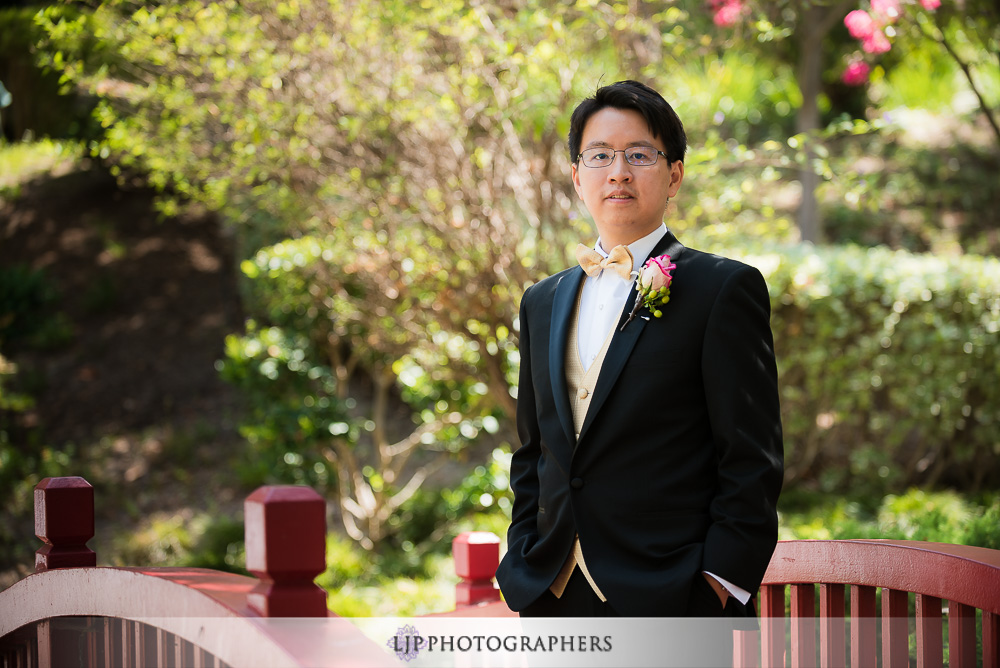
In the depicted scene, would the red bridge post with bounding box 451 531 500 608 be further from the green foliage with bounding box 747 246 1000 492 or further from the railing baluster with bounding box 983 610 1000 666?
the green foliage with bounding box 747 246 1000 492

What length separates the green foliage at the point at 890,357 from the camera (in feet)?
19.9

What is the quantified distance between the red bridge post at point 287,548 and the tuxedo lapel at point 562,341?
604 mm

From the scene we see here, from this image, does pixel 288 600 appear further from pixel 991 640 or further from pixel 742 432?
pixel 991 640

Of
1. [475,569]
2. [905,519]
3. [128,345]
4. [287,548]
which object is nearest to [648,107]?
[287,548]

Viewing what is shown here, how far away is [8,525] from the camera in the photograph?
6359 millimetres

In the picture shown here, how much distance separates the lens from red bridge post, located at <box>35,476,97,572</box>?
2.52 m

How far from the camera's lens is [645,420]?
177 cm

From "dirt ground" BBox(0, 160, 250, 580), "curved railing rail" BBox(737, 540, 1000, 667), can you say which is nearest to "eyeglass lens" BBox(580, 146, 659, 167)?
"curved railing rail" BBox(737, 540, 1000, 667)

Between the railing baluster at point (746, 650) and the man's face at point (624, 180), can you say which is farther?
the railing baluster at point (746, 650)

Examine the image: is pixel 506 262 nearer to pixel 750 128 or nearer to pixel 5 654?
pixel 5 654

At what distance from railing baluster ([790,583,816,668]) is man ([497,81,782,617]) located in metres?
0.67

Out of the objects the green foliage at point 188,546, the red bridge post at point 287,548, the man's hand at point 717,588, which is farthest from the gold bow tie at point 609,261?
the green foliage at point 188,546

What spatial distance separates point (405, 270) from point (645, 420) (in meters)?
3.51

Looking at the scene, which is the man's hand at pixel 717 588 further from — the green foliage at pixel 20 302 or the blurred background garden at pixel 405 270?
the green foliage at pixel 20 302
